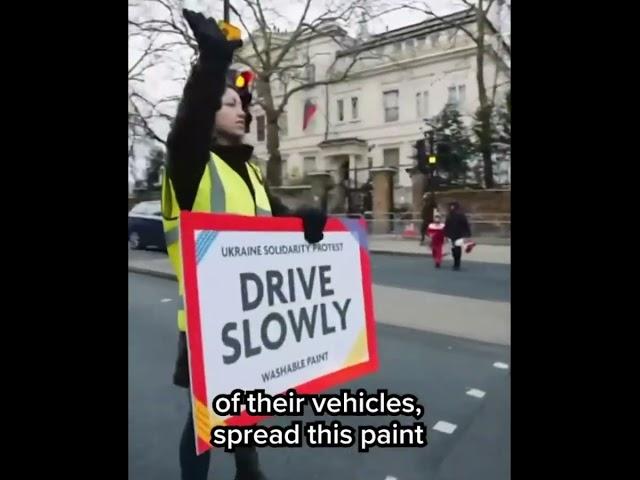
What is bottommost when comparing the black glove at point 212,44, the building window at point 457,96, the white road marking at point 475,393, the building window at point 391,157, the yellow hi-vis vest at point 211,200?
the white road marking at point 475,393

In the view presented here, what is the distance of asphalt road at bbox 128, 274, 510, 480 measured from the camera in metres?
1.80

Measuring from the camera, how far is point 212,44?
1414mm

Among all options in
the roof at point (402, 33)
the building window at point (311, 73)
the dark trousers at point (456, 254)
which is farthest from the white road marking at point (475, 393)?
the dark trousers at point (456, 254)

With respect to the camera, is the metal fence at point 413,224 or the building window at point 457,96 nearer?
the metal fence at point 413,224

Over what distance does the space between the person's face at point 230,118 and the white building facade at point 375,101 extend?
0.08m

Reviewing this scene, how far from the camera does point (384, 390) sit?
202 centimetres

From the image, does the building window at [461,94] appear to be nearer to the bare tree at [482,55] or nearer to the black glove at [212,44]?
the bare tree at [482,55]

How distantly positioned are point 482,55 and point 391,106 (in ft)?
5.45

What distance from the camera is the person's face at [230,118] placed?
1525 mm

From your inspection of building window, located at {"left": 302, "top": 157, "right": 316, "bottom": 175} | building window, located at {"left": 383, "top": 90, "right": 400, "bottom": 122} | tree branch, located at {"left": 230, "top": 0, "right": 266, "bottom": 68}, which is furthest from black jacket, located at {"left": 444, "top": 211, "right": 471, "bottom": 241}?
tree branch, located at {"left": 230, "top": 0, "right": 266, "bottom": 68}

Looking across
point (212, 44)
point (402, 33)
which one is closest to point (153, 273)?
point (212, 44)
